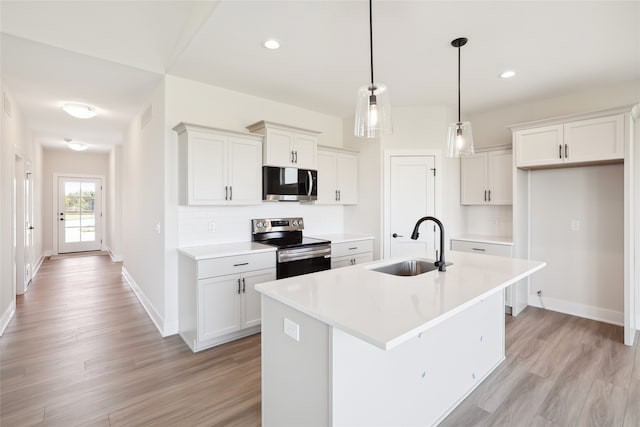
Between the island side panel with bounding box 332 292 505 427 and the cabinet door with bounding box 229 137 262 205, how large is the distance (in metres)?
2.31

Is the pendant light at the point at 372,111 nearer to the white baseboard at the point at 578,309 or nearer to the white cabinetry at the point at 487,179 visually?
the white cabinetry at the point at 487,179

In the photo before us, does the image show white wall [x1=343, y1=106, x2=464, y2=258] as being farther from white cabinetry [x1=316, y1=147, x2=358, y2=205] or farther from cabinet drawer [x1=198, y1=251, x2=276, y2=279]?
cabinet drawer [x1=198, y1=251, x2=276, y2=279]

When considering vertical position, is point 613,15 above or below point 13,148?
above

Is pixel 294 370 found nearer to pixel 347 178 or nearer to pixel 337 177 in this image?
pixel 337 177

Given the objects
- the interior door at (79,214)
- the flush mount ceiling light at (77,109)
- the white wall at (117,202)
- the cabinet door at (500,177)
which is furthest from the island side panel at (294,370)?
the interior door at (79,214)

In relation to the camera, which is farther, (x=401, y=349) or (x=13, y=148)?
(x=13, y=148)

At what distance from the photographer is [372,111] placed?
196cm

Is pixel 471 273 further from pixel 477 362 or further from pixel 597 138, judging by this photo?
pixel 597 138

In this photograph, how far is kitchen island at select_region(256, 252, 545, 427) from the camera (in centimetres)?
140

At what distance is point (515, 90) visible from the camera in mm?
3734

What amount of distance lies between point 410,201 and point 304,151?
1631mm

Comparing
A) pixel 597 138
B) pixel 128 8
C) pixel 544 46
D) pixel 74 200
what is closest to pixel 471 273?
pixel 544 46

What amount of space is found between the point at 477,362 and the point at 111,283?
5474 mm

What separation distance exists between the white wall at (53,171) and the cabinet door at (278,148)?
7236mm
